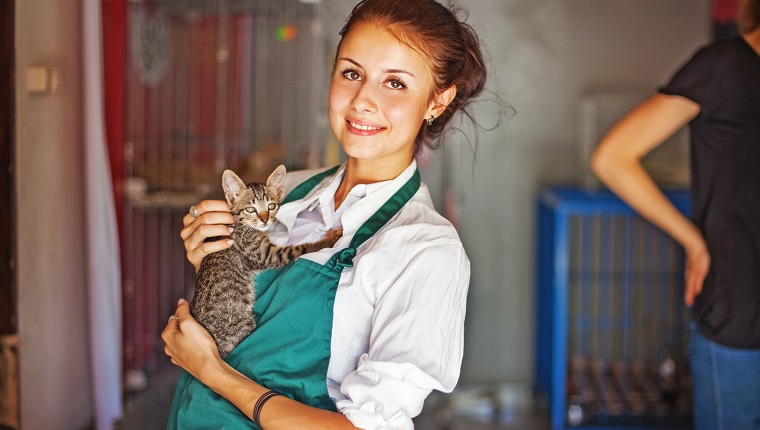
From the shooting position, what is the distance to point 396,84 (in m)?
1.34

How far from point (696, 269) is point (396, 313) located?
1.30 metres

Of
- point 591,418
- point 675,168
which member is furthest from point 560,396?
point 675,168

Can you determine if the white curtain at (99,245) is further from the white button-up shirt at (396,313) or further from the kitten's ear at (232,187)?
the white button-up shirt at (396,313)

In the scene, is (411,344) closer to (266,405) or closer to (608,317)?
(266,405)

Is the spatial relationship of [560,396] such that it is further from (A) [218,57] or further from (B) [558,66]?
(A) [218,57]

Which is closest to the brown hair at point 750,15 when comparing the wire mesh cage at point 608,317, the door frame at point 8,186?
the wire mesh cage at point 608,317

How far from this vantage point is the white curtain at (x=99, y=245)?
2762mm

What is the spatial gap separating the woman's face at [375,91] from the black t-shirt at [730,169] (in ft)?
3.28

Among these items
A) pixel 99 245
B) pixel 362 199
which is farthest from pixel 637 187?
pixel 99 245

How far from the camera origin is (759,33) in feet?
6.66

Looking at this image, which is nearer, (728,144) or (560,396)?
(728,144)

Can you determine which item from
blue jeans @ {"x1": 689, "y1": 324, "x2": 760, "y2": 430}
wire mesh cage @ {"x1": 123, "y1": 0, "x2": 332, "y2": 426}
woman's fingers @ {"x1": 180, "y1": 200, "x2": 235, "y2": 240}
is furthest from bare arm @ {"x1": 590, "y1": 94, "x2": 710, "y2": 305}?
wire mesh cage @ {"x1": 123, "y1": 0, "x2": 332, "y2": 426}

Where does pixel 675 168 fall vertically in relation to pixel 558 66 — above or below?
below

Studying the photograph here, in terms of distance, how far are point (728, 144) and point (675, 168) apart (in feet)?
5.95
